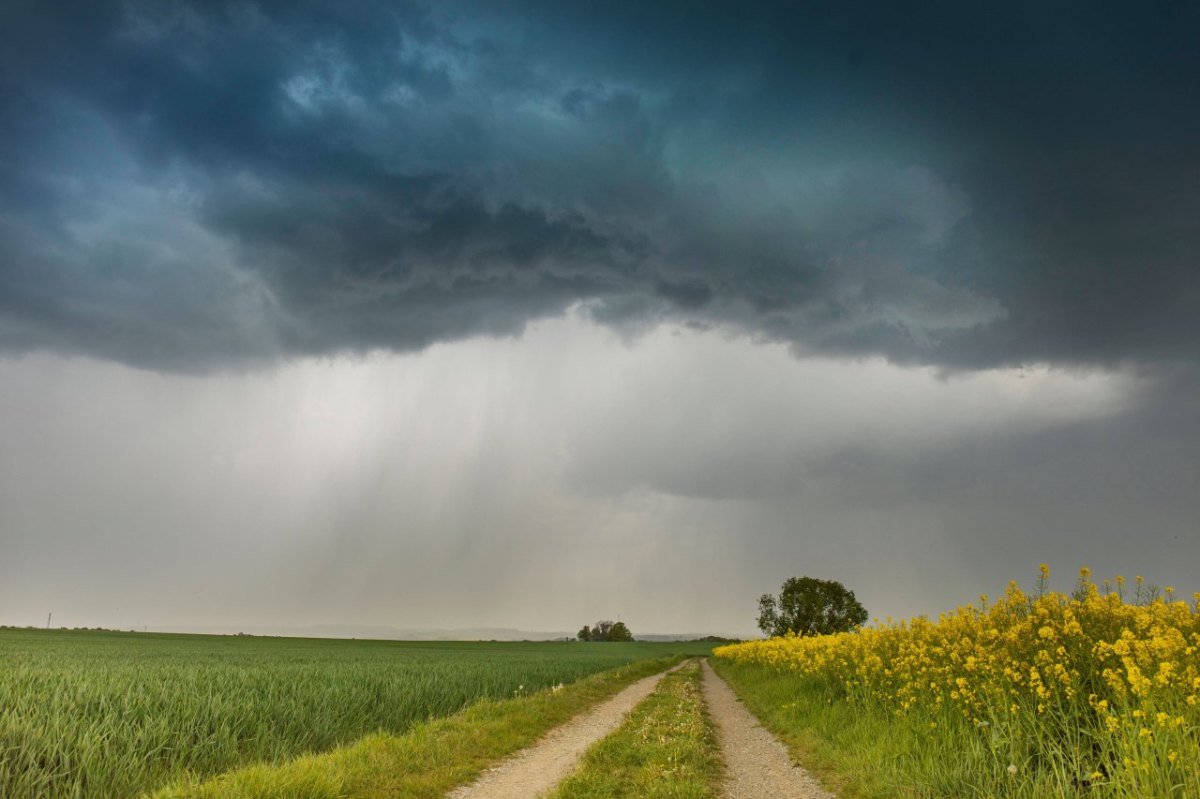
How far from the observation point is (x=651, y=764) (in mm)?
9922

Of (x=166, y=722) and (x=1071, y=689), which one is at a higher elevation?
(x=1071, y=689)

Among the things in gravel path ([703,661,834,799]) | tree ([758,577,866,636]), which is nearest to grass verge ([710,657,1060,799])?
gravel path ([703,661,834,799])

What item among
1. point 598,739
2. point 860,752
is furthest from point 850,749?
point 598,739

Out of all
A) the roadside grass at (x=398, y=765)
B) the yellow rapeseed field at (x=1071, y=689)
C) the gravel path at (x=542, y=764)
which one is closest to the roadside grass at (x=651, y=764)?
the gravel path at (x=542, y=764)

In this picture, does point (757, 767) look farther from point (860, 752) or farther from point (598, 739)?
point (598, 739)

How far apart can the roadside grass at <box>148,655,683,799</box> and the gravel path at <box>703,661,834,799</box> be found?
412cm

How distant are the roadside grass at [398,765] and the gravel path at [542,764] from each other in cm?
29

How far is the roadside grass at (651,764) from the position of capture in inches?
334

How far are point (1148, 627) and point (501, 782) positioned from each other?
886 centimetres

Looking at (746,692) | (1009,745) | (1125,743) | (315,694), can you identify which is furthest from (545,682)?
(1125,743)

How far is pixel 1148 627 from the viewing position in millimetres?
7637

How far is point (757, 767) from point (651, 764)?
243cm

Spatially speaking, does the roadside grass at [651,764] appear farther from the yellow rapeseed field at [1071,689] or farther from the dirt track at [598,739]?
the yellow rapeseed field at [1071,689]

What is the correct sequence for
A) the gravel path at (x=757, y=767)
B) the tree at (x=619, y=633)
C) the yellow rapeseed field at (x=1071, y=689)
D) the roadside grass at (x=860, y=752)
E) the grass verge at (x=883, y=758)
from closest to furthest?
the yellow rapeseed field at (x=1071, y=689) < the grass verge at (x=883, y=758) < the roadside grass at (x=860, y=752) < the gravel path at (x=757, y=767) < the tree at (x=619, y=633)
